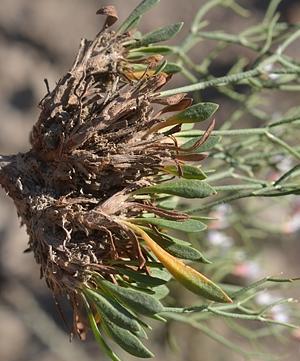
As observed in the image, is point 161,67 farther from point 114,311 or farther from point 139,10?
point 114,311

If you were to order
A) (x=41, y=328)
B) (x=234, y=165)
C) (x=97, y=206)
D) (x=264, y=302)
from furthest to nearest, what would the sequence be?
(x=41, y=328) < (x=264, y=302) < (x=234, y=165) < (x=97, y=206)

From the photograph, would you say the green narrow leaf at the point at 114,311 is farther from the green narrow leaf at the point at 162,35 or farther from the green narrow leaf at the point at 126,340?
the green narrow leaf at the point at 162,35

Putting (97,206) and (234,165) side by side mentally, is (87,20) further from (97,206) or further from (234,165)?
(97,206)

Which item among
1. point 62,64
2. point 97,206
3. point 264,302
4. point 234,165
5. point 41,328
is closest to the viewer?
point 97,206

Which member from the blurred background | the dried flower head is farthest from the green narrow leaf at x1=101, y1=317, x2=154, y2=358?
the blurred background

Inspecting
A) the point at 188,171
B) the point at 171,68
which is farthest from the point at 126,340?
the point at 171,68

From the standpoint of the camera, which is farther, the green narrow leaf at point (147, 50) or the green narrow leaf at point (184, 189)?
the green narrow leaf at point (147, 50)

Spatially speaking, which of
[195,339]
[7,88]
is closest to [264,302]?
[195,339]

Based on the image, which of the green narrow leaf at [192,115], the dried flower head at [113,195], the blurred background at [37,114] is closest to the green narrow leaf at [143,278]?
the dried flower head at [113,195]
